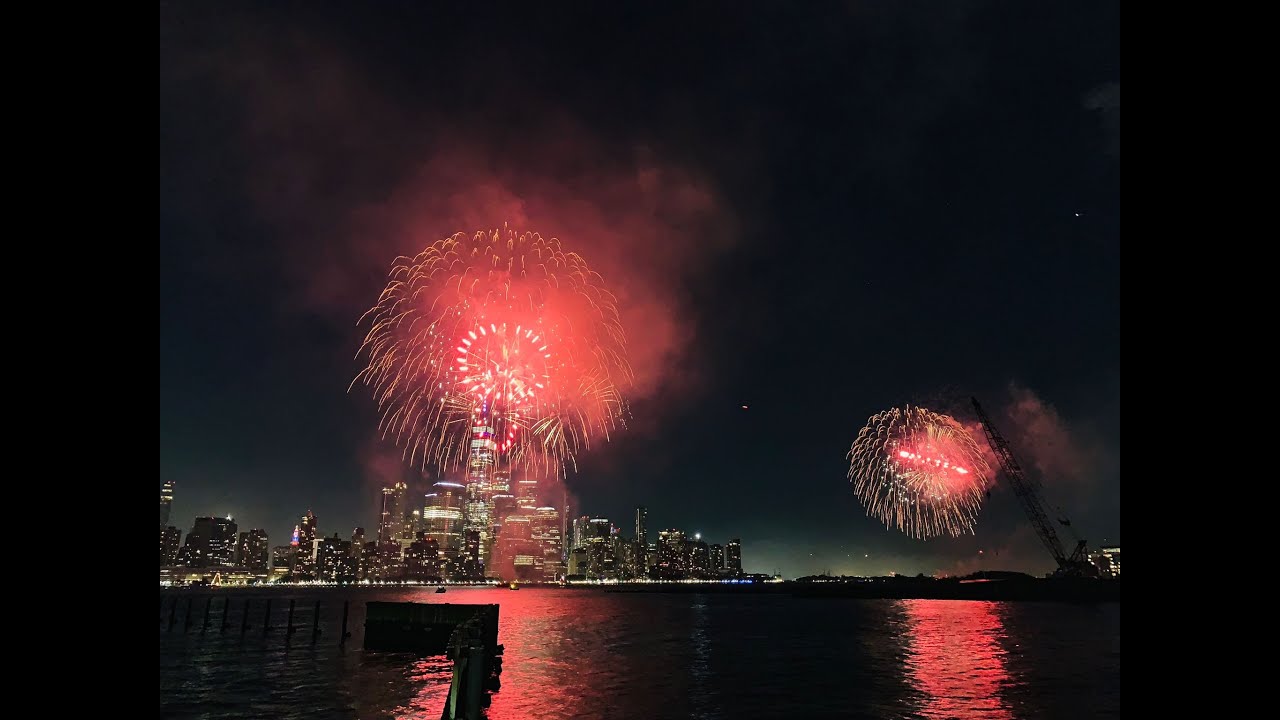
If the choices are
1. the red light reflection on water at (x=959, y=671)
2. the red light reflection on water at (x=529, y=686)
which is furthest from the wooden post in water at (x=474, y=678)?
the red light reflection on water at (x=959, y=671)

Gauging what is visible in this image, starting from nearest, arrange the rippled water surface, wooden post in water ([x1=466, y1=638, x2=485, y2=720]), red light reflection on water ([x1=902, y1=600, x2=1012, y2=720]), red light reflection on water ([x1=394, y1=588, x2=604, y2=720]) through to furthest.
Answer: wooden post in water ([x1=466, y1=638, x2=485, y2=720]) → red light reflection on water ([x1=394, y1=588, x2=604, y2=720]) → the rippled water surface → red light reflection on water ([x1=902, y1=600, x2=1012, y2=720])

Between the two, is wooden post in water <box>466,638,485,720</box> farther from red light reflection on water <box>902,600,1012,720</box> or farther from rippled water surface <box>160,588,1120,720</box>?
red light reflection on water <box>902,600,1012,720</box>

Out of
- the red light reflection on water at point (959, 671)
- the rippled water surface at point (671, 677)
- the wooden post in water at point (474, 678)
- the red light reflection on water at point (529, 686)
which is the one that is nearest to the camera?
the wooden post in water at point (474, 678)

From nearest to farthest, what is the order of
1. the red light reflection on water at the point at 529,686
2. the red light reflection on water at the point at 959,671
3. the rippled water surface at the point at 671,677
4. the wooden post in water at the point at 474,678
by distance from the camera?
the wooden post in water at the point at 474,678 < the red light reflection on water at the point at 529,686 < the rippled water surface at the point at 671,677 < the red light reflection on water at the point at 959,671

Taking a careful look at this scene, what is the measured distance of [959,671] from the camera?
4425 centimetres

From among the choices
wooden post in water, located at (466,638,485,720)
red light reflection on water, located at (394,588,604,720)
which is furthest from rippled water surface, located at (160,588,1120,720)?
wooden post in water, located at (466,638,485,720)

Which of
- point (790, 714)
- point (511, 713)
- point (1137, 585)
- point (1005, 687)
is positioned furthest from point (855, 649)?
point (1137, 585)

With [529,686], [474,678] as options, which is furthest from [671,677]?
[474,678]

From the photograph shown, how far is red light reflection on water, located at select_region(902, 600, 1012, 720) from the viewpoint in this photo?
31.9 m

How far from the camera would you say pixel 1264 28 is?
270cm

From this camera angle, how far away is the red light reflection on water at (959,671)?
3188 cm

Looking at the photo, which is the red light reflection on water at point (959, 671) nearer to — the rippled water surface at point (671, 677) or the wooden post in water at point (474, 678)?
the rippled water surface at point (671, 677)

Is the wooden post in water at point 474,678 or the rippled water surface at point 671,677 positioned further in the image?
the rippled water surface at point 671,677
